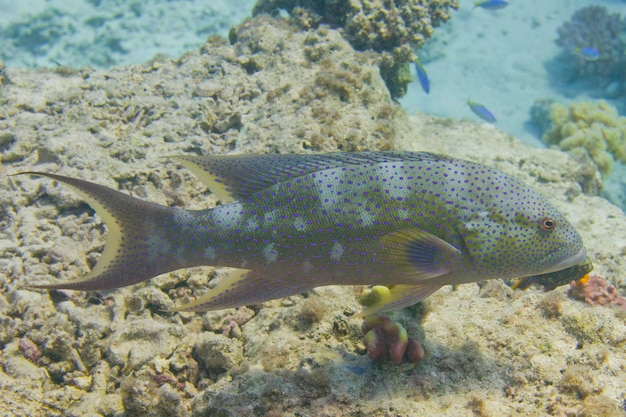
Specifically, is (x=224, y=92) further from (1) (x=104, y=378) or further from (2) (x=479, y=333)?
(2) (x=479, y=333)

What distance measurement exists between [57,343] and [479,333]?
312 cm

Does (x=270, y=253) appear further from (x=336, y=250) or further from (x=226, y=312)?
(x=226, y=312)

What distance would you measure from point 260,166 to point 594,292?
3.25 m

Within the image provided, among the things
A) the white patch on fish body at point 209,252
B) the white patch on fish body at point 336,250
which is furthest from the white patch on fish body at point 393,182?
the white patch on fish body at point 209,252

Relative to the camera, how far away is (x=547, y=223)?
2.58 metres

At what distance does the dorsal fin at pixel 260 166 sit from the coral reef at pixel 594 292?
2.28 meters

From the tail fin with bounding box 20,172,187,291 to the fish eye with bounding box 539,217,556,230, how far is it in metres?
2.19

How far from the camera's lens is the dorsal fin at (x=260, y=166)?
2682 mm

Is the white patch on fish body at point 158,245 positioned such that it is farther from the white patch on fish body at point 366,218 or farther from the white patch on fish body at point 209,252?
the white patch on fish body at point 366,218

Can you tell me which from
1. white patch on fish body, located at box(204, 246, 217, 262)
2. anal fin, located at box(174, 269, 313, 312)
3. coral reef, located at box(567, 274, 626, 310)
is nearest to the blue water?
coral reef, located at box(567, 274, 626, 310)

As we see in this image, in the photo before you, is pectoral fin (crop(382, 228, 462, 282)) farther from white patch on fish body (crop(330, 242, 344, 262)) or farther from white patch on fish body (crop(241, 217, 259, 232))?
white patch on fish body (crop(241, 217, 259, 232))

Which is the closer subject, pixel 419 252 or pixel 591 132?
pixel 419 252

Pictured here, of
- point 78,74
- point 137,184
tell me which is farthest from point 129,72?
point 137,184

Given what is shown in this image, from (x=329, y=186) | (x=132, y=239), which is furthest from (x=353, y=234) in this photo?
(x=132, y=239)
